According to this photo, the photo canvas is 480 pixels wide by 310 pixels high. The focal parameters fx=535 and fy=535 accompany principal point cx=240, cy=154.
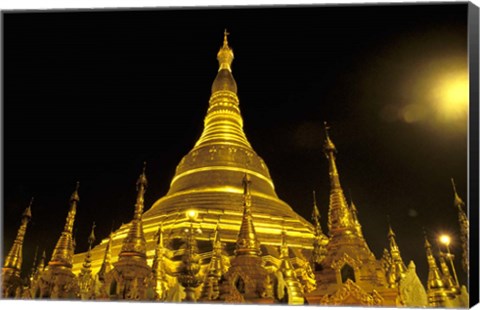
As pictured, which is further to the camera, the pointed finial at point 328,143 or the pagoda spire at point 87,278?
the pointed finial at point 328,143

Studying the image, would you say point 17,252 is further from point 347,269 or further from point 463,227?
point 463,227

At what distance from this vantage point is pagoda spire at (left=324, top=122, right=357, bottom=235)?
235 inches

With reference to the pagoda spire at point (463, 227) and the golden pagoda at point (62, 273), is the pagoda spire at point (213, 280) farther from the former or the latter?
the pagoda spire at point (463, 227)

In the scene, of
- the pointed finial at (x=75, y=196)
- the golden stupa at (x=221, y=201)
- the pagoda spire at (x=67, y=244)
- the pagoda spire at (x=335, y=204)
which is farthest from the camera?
the golden stupa at (x=221, y=201)

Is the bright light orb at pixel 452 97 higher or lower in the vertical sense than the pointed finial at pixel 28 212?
higher

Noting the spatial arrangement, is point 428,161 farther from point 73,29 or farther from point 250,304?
point 73,29

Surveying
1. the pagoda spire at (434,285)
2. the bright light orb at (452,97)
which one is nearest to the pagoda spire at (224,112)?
the bright light orb at (452,97)

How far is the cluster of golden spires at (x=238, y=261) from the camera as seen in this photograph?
18.4 feet

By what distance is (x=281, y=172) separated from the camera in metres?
7.28

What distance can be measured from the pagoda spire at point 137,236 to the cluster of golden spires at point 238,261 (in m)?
0.01

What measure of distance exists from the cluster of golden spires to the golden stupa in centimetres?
2

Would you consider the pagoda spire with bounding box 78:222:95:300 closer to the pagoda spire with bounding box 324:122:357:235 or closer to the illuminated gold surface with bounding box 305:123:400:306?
the illuminated gold surface with bounding box 305:123:400:306

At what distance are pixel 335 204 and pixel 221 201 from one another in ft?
10.3

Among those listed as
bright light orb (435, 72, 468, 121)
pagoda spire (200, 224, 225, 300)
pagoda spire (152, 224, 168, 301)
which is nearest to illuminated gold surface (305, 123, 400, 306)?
pagoda spire (200, 224, 225, 300)
